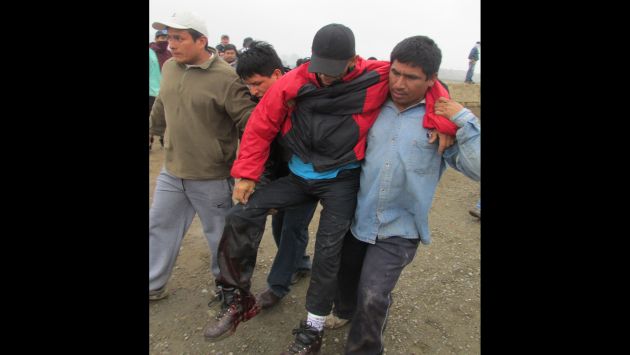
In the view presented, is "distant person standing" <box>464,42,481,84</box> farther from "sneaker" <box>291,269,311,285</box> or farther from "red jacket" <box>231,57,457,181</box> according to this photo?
"red jacket" <box>231,57,457,181</box>

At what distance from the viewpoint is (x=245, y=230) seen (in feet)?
7.45

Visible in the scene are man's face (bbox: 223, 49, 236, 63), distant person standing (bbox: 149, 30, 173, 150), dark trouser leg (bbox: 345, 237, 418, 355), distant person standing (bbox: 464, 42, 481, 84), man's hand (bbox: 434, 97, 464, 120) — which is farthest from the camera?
distant person standing (bbox: 464, 42, 481, 84)

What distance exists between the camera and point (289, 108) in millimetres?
2195

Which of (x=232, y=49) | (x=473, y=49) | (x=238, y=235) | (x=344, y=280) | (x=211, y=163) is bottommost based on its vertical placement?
(x=344, y=280)

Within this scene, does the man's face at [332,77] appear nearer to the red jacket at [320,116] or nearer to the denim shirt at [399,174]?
the red jacket at [320,116]

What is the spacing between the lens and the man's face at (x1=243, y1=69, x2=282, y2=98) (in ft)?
8.05

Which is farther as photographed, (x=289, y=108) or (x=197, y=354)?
(x=197, y=354)

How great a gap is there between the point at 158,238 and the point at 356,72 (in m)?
2.01

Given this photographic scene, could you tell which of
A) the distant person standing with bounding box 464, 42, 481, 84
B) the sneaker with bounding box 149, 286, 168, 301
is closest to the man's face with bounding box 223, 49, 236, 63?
the sneaker with bounding box 149, 286, 168, 301

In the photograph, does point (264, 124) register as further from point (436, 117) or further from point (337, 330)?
point (337, 330)

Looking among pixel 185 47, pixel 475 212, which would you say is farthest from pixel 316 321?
pixel 475 212

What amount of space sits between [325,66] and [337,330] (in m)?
2.01

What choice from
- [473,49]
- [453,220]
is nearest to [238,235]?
[453,220]
